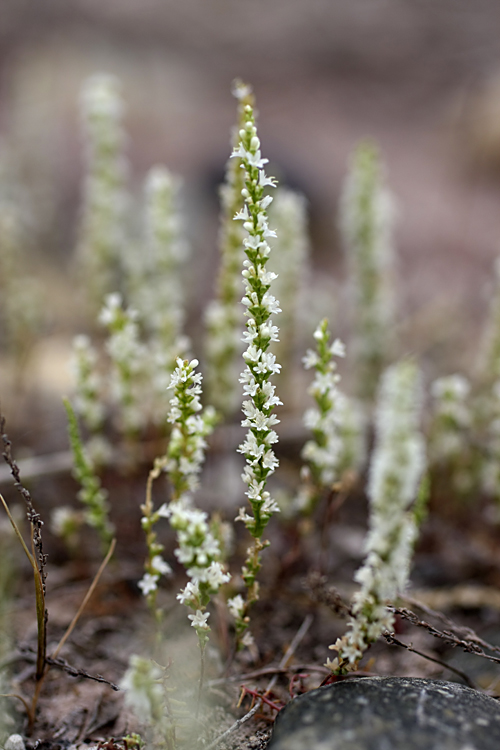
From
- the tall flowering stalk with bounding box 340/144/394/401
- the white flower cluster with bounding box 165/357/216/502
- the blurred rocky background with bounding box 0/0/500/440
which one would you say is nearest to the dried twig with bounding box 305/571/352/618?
the white flower cluster with bounding box 165/357/216/502

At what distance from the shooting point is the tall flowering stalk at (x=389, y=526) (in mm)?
2049

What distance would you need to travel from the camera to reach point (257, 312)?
1.84 metres

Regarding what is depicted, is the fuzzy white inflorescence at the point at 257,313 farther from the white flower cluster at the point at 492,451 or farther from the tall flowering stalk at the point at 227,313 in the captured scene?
the white flower cluster at the point at 492,451

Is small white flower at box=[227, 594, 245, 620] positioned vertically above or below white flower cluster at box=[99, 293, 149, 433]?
below

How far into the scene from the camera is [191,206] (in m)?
7.87

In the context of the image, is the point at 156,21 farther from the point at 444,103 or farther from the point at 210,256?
the point at 210,256

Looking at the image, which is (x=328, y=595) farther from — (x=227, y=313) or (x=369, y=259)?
(x=369, y=259)

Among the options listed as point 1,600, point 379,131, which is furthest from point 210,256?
point 379,131

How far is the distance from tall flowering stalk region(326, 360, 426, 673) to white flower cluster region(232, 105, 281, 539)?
21.7 inches

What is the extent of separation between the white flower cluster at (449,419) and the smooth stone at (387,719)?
67.1 inches

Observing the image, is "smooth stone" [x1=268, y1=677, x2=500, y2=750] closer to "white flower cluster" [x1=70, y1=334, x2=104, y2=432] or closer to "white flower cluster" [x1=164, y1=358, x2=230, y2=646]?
"white flower cluster" [x1=164, y1=358, x2=230, y2=646]

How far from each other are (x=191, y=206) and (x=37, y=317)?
4.14 meters

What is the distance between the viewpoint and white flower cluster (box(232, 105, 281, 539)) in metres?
1.80

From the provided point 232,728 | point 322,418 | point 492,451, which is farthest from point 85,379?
point 492,451
